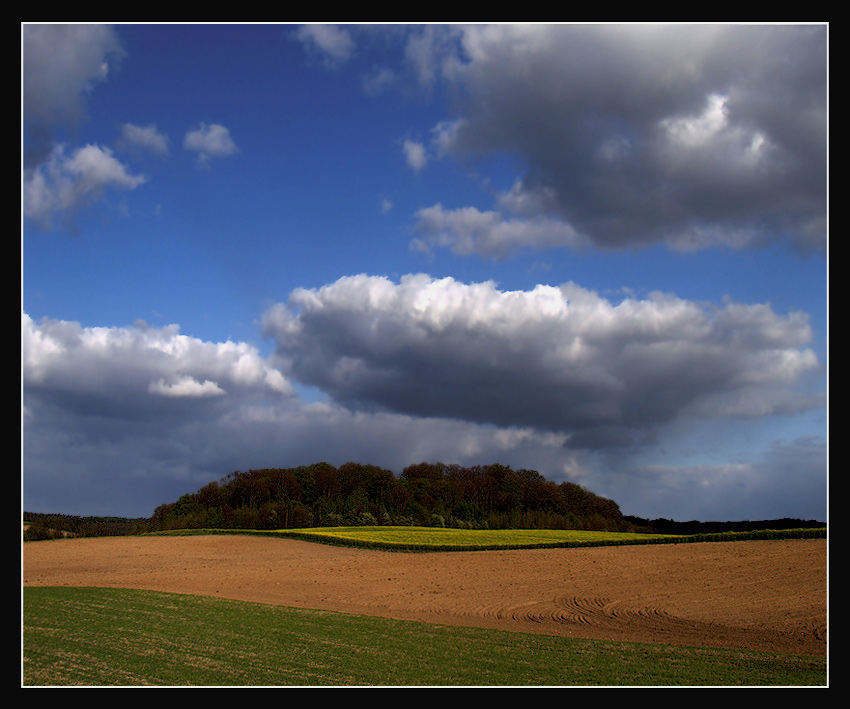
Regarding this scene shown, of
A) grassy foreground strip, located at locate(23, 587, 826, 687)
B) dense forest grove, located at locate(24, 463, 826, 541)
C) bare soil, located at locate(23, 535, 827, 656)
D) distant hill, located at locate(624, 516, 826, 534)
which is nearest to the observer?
grassy foreground strip, located at locate(23, 587, 826, 687)

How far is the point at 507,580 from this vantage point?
1149 inches

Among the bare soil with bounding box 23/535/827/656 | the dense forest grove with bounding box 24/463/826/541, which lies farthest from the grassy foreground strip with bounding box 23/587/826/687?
the dense forest grove with bounding box 24/463/826/541

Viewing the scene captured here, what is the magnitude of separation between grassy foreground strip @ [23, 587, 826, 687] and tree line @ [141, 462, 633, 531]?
42.6 m

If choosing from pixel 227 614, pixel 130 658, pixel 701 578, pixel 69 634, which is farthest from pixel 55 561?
pixel 701 578

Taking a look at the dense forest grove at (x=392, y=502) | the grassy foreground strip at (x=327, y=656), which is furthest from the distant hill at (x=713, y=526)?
the grassy foreground strip at (x=327, y=656)

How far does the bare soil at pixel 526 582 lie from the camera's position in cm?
1922

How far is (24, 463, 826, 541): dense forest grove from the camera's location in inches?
2259

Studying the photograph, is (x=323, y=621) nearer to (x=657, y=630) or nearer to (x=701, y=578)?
(x=657, y=630)

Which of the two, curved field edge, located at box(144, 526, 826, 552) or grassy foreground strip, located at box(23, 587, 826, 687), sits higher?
grassy foreground strip, located at box(23, 587, 826, 687)

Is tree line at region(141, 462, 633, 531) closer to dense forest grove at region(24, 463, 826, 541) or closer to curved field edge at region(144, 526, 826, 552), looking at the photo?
dense forest grove at region(24, 463, 826, 541)

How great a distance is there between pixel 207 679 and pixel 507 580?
21914mm

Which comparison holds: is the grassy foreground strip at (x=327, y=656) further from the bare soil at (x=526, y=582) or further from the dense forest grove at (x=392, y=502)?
the dense forest grove at (x=392, y=502)

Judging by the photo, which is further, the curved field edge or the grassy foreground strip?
the curved field edge

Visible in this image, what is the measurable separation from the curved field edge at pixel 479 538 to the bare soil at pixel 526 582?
6.02 feet
